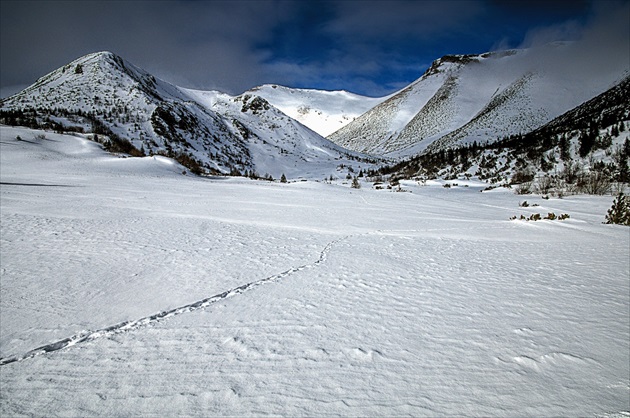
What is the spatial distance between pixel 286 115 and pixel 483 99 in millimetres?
37095

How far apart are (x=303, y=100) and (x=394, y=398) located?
12005cm

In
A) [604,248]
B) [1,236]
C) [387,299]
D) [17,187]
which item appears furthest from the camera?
[17,187]

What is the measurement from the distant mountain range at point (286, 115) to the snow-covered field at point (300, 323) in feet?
37.3

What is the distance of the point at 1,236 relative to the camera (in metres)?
2.20

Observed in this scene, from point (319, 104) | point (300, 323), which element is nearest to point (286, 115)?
point (300, 323)

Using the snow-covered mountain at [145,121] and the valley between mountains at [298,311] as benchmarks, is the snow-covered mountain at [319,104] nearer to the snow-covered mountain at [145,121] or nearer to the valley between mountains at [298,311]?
the snow-covered mountain at [145,121]

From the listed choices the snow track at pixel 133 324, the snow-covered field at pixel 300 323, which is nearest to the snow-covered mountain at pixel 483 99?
the snow-covered field at pixel 300 323

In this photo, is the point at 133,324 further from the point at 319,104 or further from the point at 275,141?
the point at 319,104

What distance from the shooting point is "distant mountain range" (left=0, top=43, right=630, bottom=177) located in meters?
22.2

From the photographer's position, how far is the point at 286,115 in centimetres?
4659

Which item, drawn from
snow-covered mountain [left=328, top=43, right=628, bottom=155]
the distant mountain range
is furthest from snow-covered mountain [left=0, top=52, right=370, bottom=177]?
snow-covered mountain [left=328, top=43, right=628, bottom=155]

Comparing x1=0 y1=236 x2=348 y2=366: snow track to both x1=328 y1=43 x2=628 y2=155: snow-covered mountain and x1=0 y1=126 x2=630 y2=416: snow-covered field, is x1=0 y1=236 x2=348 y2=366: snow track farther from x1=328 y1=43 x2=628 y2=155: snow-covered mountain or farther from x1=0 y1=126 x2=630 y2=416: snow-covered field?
x1=328 y1=43 x2=628 y2=155: snow-covered mountain

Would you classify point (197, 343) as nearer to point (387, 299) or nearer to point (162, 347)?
point (162, 347)

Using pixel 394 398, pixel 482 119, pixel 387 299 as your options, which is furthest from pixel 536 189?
pixel 482 119
